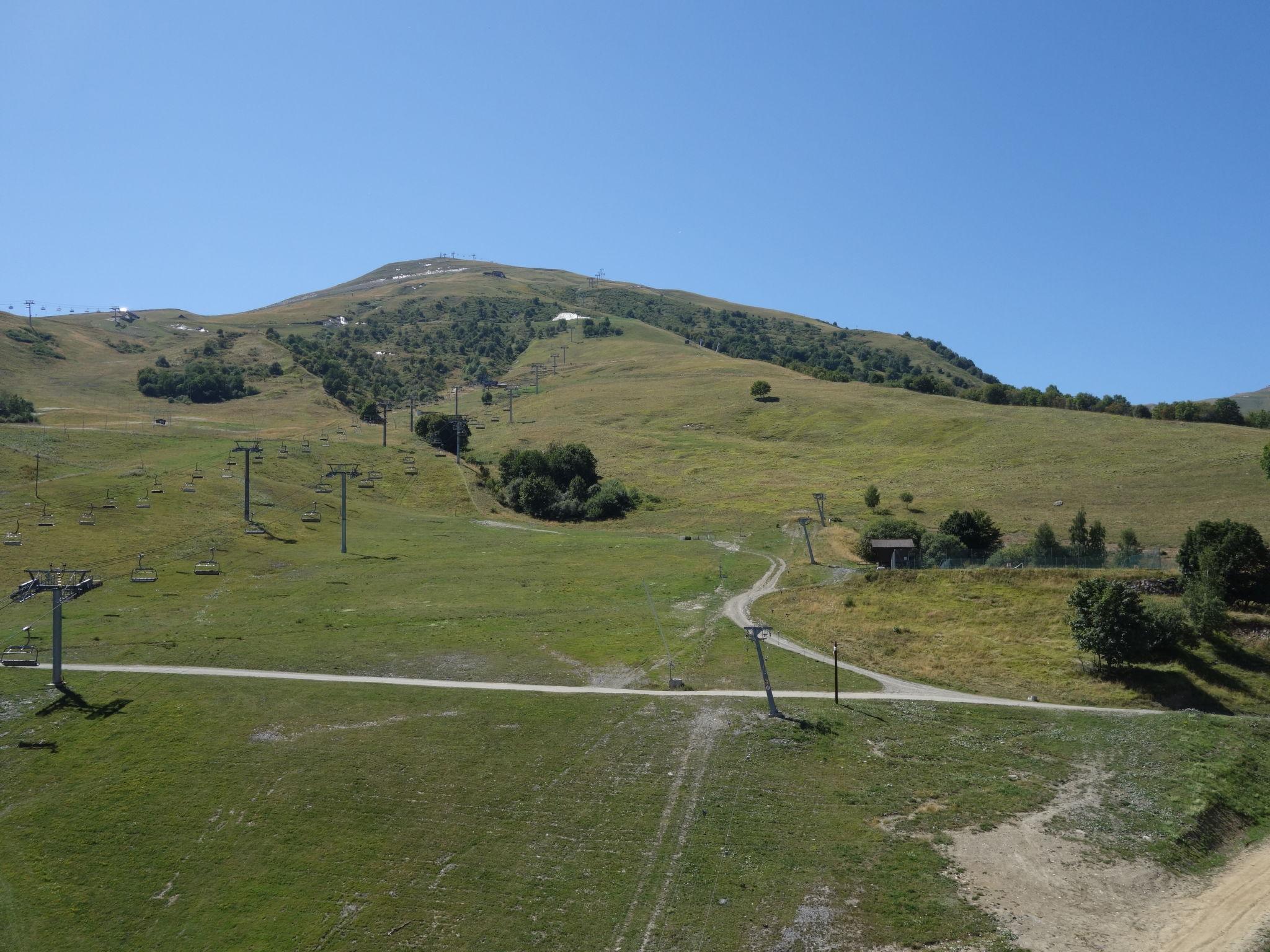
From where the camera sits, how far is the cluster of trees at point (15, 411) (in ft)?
537

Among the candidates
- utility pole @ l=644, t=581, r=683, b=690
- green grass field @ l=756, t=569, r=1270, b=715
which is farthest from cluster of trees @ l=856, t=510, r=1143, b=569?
utility pole @ l=644, t=581, r=683, b=690

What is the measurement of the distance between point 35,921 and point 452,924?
18625mm

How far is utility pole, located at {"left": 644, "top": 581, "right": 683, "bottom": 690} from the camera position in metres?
62.7

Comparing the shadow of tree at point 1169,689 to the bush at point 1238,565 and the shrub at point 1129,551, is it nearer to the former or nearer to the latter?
the bush at point 1238,565

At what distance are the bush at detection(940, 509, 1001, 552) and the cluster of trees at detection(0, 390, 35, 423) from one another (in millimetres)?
149642

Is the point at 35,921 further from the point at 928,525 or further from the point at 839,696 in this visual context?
the point at 928,525

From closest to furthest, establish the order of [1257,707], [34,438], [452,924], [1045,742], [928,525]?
[452,924]
[1045,742]
[1257,707]
[928,525]
[34,438]

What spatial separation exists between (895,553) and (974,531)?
10.6 meters

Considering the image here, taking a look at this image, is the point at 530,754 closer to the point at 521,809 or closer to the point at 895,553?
the point at 521,809

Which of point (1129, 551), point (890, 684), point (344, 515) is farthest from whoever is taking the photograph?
point (344, 515)

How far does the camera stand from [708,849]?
44656mm

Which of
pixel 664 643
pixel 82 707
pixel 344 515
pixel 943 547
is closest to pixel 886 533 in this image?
pixel 943 547

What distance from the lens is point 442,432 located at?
175 meters

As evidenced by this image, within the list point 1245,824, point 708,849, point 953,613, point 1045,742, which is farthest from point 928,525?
point 708,849
